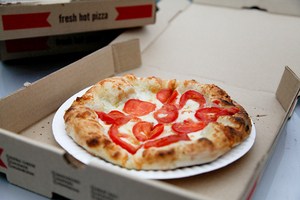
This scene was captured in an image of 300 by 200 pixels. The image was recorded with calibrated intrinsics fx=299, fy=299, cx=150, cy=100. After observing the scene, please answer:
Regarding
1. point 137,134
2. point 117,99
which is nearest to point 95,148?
point 137,134

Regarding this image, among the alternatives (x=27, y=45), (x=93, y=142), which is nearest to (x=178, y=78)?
(x=93, y=142)

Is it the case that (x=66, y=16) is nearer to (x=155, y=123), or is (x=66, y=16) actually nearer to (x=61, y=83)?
(x=61, y=83)

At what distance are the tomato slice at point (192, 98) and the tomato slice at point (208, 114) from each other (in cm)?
6

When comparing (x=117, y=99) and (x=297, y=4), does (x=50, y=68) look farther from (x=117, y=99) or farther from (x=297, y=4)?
(x=297, y=4)

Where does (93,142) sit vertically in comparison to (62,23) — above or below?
below

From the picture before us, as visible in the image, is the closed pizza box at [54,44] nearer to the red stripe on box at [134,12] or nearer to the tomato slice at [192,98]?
the red stripe on box at [134,12]

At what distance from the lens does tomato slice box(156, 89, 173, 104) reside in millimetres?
1283

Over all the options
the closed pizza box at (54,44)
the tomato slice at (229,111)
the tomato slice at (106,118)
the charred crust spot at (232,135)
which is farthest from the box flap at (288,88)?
the closed pizza box at (54,44)

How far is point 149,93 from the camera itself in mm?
1327

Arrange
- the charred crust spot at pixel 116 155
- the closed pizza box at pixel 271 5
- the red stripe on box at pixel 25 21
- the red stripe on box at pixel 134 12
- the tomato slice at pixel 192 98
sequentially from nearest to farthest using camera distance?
the charred crust spot at pixel 116 155 → the tomato slice at pixel 192 98 → the red stripe on box at pixel 25 21 → the red stripe on box at pixel 134 12 → the closed pizza box at pixel 271 5

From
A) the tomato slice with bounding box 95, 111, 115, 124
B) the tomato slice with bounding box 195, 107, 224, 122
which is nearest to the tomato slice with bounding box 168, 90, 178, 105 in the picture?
the tomato slice with bounding box 195, 107, 224, 122

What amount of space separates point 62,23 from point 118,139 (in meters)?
0.91

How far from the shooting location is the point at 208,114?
1.14 metres

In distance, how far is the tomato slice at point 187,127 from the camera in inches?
40.6
